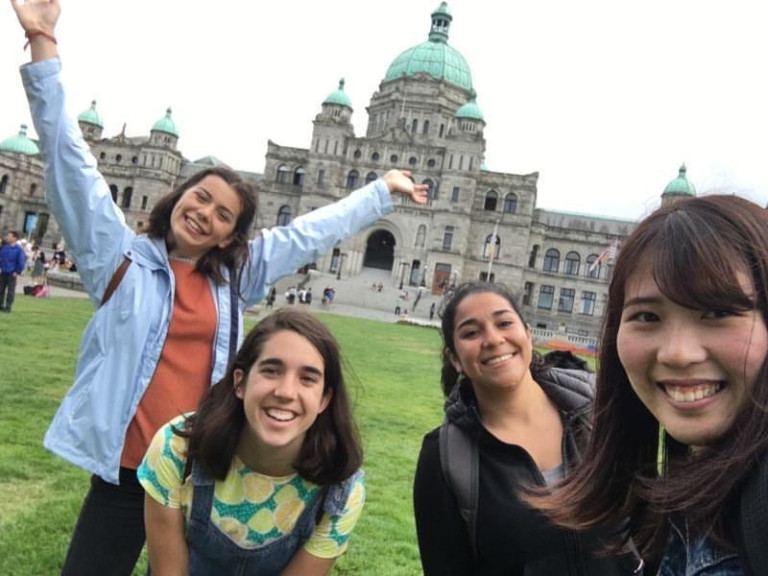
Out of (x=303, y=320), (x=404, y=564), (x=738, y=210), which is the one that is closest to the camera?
(x=738, y=210)

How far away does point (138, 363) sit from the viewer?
2736 millimetres

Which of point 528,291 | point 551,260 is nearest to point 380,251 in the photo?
point 528,291

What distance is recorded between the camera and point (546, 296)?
5406 cm

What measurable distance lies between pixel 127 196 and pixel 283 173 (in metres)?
15.3

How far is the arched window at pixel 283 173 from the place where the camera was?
5400 centimetres

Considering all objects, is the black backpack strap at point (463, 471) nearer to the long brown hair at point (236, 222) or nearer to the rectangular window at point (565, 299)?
the long brown hair at point (236, 222)

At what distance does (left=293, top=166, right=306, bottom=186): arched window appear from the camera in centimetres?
5403

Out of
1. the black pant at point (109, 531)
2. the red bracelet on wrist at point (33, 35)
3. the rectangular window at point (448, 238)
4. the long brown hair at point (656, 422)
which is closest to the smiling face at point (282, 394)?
the black pant at point (109, 531)

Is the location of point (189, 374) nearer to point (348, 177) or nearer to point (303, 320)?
point (303, 320)

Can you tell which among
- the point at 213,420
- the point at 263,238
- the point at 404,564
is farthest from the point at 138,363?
the point at 404,564

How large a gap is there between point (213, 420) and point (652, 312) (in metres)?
1.66

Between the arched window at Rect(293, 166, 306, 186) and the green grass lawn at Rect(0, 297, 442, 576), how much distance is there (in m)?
→ 40.9

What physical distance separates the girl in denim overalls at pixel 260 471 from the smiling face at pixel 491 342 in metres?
0.58

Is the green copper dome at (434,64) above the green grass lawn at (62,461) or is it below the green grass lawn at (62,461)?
→ above
